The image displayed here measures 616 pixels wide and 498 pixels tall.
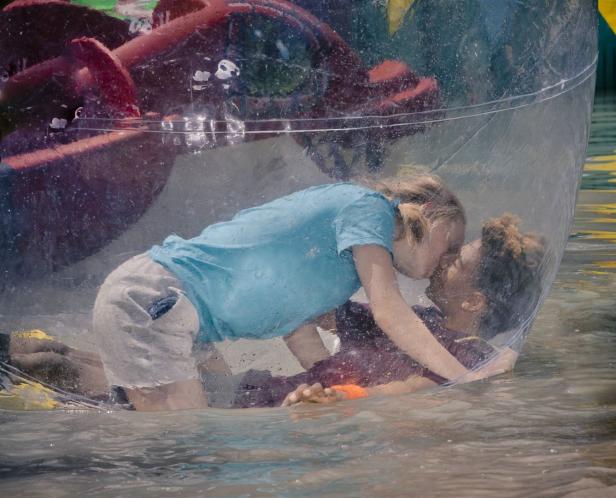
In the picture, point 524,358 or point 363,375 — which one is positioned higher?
point 363,375

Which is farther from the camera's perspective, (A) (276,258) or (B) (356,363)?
(B) (356,363)

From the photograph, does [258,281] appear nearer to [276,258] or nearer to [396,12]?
[276,258]

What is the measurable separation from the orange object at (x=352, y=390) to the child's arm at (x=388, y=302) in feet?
0.63

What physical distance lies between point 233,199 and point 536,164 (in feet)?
3.02

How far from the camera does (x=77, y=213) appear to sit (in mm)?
2908

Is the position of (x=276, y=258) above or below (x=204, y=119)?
below

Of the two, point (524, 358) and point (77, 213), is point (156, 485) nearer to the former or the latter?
point (77, 213)

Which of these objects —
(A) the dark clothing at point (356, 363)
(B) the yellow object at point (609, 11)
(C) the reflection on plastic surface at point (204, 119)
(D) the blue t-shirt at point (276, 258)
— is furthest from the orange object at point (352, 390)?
(B) the yellow object at point (609, 11)

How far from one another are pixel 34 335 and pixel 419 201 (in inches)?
42.7

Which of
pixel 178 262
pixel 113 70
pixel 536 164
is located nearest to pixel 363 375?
pixel 178 262

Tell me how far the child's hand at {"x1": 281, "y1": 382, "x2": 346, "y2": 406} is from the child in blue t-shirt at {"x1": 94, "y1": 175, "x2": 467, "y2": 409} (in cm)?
12

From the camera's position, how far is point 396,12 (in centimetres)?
290

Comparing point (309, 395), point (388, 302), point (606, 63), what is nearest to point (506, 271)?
point (388, 302)

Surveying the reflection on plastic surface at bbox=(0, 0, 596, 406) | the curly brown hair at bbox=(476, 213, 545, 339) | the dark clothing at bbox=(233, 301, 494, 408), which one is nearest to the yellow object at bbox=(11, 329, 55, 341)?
the reflection on plastic surface at bbox=(0, 0, 596, 406)
